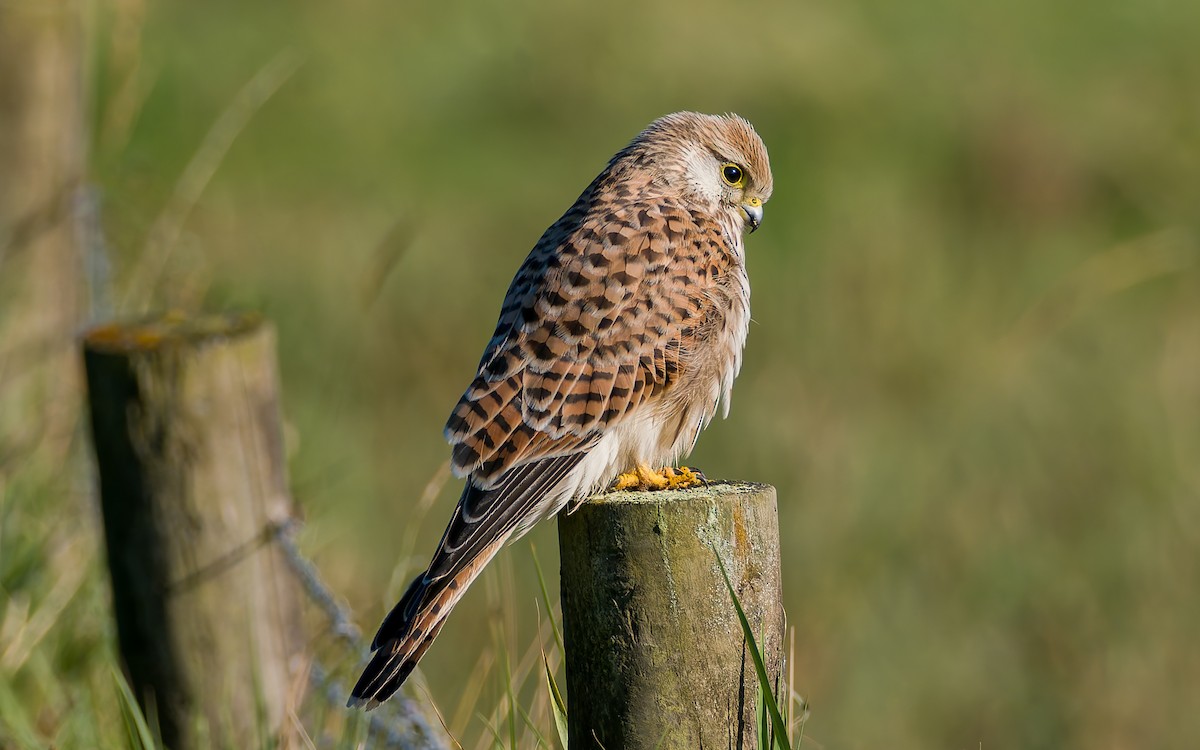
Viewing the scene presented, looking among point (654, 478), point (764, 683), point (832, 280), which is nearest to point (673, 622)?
point (764, 683)

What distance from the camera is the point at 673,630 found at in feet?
7.19

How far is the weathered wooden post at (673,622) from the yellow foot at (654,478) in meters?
0.70

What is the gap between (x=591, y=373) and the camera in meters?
3.02

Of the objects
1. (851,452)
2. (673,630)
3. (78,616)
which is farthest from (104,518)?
(851,452)

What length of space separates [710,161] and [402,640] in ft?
5.47

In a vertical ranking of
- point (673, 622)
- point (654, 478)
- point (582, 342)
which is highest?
point (582, 342)

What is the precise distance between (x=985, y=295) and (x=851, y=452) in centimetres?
175

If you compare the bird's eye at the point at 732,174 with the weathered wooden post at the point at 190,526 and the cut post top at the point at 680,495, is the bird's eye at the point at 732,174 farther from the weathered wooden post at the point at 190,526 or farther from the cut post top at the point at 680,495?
the cut post top at the point at 680,495

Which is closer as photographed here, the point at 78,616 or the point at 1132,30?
the point at 78,616

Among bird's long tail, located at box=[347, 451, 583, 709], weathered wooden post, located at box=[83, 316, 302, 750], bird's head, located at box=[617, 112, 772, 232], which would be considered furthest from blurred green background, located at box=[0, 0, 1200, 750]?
bird's head, located at box=[617, 112, 772, 232]

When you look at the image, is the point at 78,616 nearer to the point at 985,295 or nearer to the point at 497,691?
the point at 497,691

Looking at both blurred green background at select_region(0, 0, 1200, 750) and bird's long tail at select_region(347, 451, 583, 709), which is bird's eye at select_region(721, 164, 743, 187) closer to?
bird's long tail at select_region(347, 451, 583, 709)

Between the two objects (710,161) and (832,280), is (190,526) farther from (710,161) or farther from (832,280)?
(832,280)

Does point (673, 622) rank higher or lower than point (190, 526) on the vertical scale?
higher
